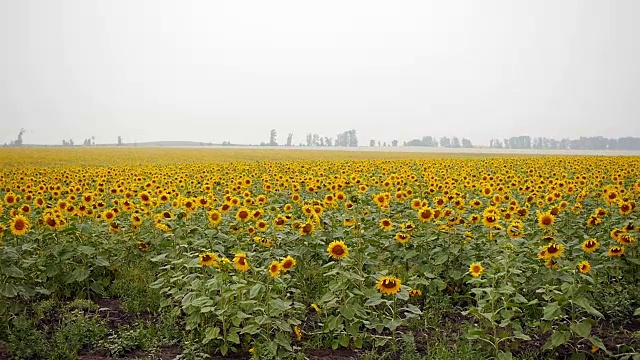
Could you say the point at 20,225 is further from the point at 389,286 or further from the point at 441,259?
the point at 441,259

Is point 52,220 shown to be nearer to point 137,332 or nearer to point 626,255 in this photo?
point 137,332

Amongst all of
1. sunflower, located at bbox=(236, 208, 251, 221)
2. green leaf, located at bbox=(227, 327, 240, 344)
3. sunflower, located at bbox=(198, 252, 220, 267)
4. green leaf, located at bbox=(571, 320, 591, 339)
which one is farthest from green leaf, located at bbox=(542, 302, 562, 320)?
sunflower, located at bbox=(236, 208, 251, 221)

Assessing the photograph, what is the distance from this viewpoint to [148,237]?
23.3 feet

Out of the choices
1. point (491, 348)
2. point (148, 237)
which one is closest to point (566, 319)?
point (491, 348)

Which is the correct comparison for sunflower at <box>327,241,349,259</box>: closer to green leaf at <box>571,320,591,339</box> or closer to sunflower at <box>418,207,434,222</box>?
sunflower at <box>418,207,434,222</box>

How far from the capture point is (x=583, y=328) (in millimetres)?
4184

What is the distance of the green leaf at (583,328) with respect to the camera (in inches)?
163

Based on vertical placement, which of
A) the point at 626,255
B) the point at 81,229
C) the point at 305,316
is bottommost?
the point at 305,316

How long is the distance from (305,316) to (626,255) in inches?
170

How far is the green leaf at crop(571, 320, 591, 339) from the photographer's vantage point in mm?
4152

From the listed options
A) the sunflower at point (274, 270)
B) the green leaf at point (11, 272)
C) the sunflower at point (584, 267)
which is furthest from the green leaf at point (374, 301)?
the green leaf at point (11, 272)

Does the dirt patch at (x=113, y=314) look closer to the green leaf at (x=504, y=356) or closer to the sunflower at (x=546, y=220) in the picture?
the green leaf at (x=504, y=356)

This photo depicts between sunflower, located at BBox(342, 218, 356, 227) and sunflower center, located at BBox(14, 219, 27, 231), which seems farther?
sunflower, located at BBox(342, 218, 356, 227)

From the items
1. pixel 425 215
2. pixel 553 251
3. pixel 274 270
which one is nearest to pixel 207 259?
pixel 274 270
